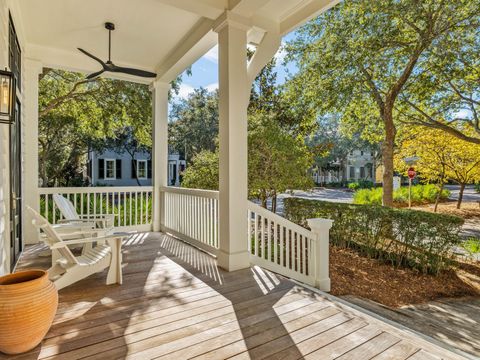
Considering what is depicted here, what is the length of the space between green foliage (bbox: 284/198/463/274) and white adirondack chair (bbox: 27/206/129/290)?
3989 mm

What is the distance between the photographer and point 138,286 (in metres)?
3.00

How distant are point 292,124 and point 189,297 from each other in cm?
590

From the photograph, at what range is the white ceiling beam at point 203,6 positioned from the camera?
3.21 m

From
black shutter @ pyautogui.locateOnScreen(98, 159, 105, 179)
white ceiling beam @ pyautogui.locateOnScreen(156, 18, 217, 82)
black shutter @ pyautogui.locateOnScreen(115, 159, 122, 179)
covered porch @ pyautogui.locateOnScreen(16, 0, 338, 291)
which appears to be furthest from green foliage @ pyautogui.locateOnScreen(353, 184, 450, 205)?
black shutter @ pyautogui.locateOnScreen(98, 159, 105, 179)

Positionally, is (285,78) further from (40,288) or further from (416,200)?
(416,200)

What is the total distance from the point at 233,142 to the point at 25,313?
2467 mm

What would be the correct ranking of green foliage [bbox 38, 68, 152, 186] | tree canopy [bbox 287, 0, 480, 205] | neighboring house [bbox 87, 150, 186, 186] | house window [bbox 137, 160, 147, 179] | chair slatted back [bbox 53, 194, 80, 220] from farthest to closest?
house window [bbox 137, 160, 147, 179], neighboring house [bbox 87, 150, 186, 186], green foliage [bbox 38, 68, 152, 186], tree canopy [bbox 287, 0, 480, 205], chair slatted back [bbox 53, 194, 80, 220]

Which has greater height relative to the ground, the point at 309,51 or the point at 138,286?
the point at 309,51

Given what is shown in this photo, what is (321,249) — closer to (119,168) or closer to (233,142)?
(233,142)

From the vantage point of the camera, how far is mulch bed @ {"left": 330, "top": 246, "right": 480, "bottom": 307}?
4234 mm

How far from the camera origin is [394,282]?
4.65 metres

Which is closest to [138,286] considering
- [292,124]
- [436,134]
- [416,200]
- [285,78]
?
[292,124]

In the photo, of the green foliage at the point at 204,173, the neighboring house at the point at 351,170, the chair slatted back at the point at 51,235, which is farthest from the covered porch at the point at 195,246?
the neighboring house at the point at 351,170

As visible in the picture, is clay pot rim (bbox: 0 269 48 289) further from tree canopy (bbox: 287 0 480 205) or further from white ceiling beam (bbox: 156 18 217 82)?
tree canopy (bbox: 287 0 480 205)
